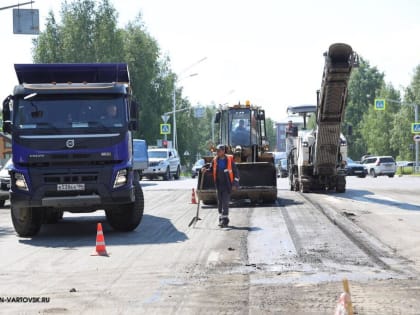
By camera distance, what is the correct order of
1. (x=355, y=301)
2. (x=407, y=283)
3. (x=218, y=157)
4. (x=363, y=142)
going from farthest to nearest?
1. (x=363, y=142)
2. (x=218, y=157)
3. (x=407, y=283)
4. (x=355, y=301)

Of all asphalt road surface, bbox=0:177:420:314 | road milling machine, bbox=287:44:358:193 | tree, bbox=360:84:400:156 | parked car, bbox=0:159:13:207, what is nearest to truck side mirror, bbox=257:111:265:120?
road milling machine, bbox=287:44:358:193

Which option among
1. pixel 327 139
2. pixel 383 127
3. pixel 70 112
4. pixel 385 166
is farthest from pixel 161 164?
pixel 383 127

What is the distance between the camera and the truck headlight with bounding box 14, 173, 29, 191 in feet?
44.5

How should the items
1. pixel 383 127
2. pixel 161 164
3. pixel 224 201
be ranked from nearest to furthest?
pixel 224 201
pixel 161 164
pixel 383 127

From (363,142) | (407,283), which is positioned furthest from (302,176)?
(363,142)

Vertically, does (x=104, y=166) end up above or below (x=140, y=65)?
below

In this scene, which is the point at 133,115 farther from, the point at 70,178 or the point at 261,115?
the point at 261,115

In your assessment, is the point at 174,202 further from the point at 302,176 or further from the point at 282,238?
the point at 282,238

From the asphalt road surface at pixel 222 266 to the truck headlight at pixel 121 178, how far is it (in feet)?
3.43

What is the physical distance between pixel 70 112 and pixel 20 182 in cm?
158

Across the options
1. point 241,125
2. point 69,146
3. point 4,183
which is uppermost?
point 241,125

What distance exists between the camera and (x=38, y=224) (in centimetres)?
1466

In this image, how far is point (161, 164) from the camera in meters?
45.3

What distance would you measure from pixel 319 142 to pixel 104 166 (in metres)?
13.4
